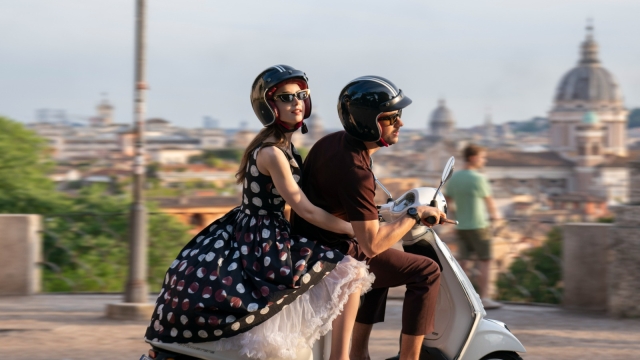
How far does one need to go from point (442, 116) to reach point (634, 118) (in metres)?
30.9

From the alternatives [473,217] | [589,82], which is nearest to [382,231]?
[473,217]

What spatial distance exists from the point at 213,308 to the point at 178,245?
27.0 ft

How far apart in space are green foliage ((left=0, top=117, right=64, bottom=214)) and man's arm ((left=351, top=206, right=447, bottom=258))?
871 cm

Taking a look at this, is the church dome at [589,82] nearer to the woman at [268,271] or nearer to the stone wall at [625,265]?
the stone wall at [625,265]

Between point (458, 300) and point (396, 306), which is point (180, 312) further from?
point (396, 306)

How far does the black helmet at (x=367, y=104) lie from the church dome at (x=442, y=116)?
160m

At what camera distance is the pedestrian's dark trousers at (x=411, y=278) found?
11.5 ft

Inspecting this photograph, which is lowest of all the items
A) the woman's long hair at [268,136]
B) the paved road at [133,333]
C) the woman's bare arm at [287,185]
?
the paved road at [133,333]

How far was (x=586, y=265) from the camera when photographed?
23.8 ft

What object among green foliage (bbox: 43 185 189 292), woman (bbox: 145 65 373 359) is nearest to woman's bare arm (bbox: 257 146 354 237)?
woman (bbox: 145 65 373 359)

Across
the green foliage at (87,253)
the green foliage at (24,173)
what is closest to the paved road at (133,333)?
the green foliage at (87,253)

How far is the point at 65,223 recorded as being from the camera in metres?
9.12

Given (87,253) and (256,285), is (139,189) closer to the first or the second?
(87,253)

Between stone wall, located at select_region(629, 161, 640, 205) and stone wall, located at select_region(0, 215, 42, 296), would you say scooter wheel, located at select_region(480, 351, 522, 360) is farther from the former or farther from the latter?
stone wall, located at select_region(0, 215, 42, 296)
